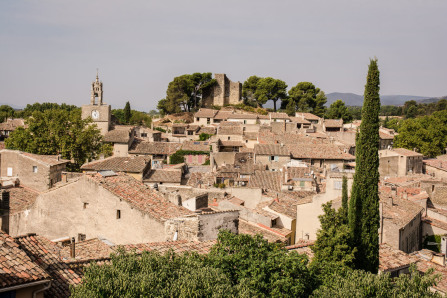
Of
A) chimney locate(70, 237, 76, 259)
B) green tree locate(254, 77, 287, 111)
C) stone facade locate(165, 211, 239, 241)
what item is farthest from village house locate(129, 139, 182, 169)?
green tree locate(254, 77, 287, 111)

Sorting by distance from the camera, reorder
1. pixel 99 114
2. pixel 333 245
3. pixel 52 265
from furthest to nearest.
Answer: pixel 99 114, pixel 333 245, pixel 52 265

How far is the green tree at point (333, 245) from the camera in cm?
1367

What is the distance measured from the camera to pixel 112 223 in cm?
1584

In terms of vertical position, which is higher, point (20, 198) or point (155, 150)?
point (155, 150)

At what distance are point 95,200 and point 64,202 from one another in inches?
52.3

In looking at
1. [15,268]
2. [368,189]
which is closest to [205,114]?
[368,189]

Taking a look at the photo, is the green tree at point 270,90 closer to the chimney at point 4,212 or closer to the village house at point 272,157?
the village house at point 272,157

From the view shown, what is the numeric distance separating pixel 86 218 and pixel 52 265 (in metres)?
5.60

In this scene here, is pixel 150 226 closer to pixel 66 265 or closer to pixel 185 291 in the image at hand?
pixel 66 265

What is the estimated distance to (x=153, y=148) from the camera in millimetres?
54906

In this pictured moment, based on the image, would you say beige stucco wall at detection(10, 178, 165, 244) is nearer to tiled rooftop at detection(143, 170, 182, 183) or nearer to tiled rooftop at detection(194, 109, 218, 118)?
tiled rooftop at detection(143, 170, 182, 183)

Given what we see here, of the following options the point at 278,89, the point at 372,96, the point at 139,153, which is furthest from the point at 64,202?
the point at 278,89

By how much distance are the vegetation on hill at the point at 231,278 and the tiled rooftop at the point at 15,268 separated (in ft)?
2.89

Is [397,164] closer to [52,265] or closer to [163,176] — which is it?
[163,176]
